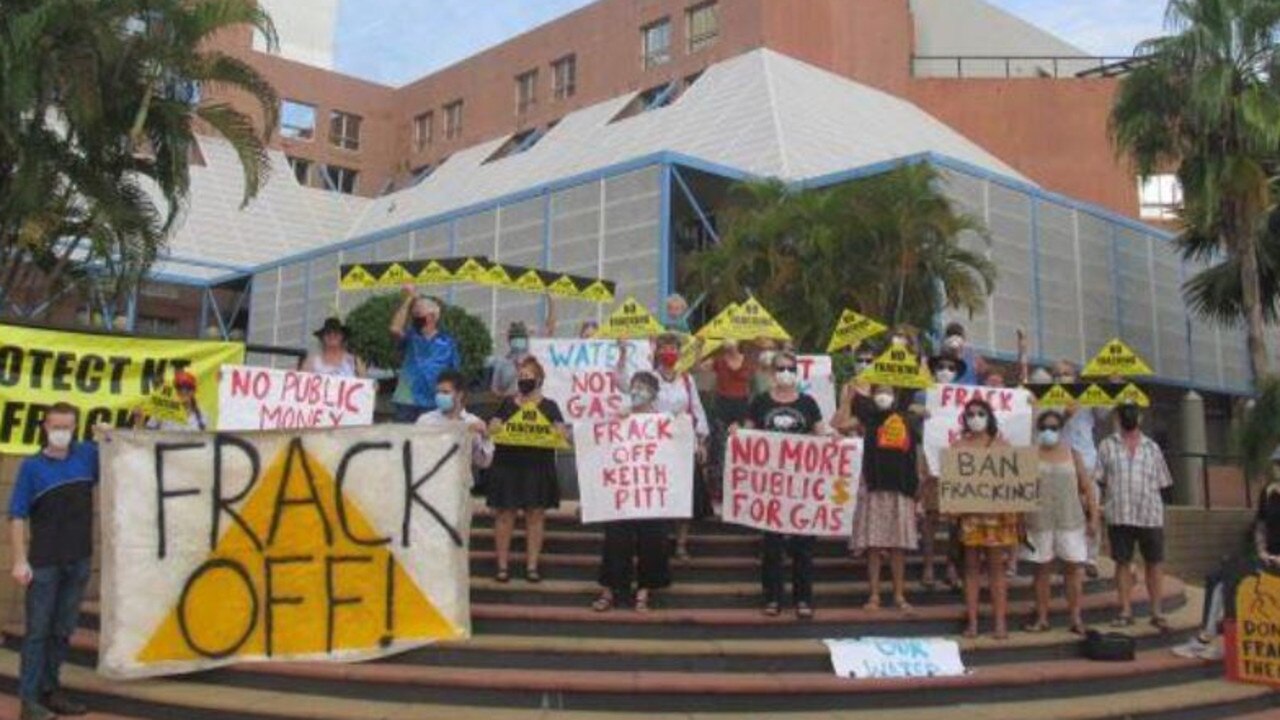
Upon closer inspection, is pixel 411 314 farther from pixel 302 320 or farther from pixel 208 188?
pixel 208 188

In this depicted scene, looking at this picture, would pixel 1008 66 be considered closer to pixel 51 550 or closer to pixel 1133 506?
pixel 1133 506

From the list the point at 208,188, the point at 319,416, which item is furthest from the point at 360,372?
the point at 208,188

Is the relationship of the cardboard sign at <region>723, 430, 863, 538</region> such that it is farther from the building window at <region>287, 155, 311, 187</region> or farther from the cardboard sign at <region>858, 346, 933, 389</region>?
the building window at <region>287, 155, 311, 187</region>

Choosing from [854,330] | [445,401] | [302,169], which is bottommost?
[445,401]

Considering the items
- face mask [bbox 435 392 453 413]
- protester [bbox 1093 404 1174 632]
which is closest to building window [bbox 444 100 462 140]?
face mask [bbox 435 392 453 413]

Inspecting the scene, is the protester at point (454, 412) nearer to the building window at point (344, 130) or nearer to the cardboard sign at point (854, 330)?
the cardboard sign at point (854, 330)

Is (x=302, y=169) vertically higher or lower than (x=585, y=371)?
higher

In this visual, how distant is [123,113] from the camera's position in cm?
1399

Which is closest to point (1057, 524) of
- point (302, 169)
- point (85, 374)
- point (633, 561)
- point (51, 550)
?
point (633, 561)

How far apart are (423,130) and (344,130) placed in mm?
3714

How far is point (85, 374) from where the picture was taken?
385 inches

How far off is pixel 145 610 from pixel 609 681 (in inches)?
119

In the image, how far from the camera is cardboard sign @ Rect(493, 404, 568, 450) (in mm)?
9000

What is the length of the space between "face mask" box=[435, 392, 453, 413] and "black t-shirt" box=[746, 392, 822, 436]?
2.37 m
